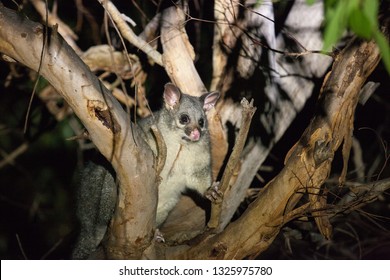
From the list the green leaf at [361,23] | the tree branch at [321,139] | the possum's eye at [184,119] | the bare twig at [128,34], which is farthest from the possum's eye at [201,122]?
the green leaf at [361,23]

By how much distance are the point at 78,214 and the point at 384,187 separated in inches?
84.4

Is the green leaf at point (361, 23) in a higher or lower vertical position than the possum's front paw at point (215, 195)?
higher

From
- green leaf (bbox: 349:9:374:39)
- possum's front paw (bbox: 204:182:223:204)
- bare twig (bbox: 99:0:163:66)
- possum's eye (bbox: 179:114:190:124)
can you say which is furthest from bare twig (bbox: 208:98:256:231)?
green leaf (bbox: 349:9:374:39)

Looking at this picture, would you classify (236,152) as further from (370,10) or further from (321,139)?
(370,10)

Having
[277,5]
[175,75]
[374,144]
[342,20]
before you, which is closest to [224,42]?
[175,75]

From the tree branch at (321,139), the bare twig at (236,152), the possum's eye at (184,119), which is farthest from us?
the possum's eye at (184,119)

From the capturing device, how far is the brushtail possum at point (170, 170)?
12.4 ft

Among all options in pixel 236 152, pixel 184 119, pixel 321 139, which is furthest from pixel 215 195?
pixel 184 119

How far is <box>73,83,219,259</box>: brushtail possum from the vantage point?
377cm

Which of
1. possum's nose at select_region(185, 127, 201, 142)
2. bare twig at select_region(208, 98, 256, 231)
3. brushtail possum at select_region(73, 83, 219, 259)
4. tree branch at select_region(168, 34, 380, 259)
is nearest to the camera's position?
bare twig at select_region(208, 98, 256, 231)

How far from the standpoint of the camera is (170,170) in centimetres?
391

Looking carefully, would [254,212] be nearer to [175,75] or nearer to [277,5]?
[175,75]

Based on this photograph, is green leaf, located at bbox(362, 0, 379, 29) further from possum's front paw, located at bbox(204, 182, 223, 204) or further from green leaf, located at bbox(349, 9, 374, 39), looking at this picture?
possum's front paw, located at bbox(204, 182, 223, 204)

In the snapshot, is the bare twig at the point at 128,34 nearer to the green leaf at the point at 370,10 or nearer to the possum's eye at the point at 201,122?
the possum's eye at the point at 201,122
